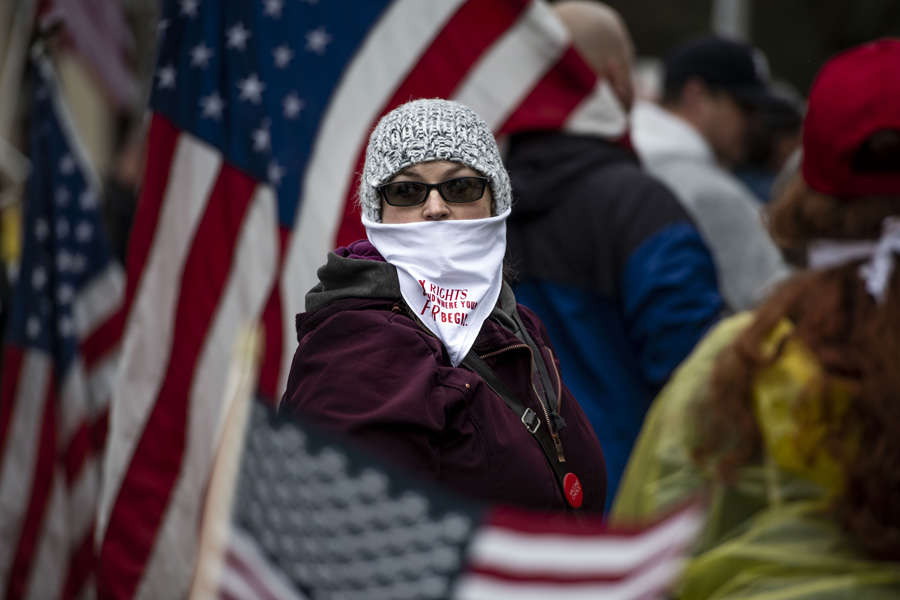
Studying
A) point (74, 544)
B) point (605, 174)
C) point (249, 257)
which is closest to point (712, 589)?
point (605, 174)

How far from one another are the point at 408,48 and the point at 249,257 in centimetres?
97

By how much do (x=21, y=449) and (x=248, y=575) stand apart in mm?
3836

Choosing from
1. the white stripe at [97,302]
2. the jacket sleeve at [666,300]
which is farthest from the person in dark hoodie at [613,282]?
the white stripe at [97,302]

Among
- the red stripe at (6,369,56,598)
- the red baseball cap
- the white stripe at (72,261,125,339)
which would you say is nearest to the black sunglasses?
the red baseball cap

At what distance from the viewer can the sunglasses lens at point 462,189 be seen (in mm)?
3123

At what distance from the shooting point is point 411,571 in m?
1.77

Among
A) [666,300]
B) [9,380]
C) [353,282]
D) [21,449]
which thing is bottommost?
[21,449]

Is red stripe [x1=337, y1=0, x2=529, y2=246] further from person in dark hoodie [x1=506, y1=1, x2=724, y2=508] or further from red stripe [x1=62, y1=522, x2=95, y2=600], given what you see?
red stripe [x1=62, y1=522, x2=95, y2=600]

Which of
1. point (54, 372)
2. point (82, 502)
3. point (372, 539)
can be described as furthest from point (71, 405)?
point (372, 539)

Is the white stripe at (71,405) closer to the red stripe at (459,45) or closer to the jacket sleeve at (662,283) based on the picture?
the red stripe at (459,45)

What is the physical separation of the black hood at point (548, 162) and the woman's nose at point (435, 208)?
989 mm

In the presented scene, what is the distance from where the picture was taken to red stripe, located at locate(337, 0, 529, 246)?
486 centimetres

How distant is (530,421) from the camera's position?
9.52 ft

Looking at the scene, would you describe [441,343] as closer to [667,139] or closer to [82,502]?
[667,139]
